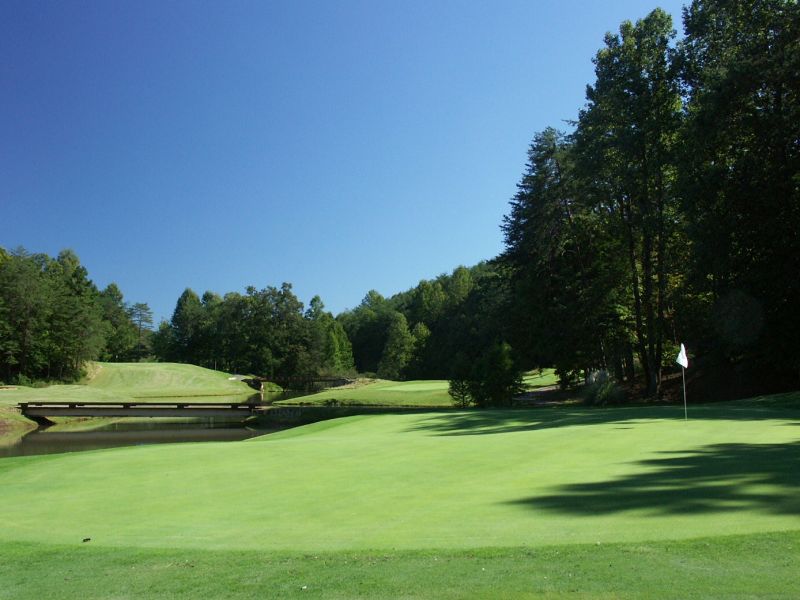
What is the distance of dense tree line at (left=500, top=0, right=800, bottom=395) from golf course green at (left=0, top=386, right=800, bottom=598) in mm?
17689

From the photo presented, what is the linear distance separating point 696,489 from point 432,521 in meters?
3.46

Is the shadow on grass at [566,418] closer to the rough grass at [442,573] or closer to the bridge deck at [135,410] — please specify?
the rough grass at [442,573]

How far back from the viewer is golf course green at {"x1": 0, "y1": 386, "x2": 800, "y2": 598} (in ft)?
16.4

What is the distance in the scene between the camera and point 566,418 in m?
21.1

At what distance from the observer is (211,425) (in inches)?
1612

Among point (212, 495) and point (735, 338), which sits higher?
point (735, 338)

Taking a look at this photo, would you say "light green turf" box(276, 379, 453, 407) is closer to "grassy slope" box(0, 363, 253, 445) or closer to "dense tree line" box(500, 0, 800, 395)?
"dense tree line" box(500, 0, 800, 395)

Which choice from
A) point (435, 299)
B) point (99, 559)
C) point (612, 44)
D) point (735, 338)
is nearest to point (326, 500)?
point (99, 559)

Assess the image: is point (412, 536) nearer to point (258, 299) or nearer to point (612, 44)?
point (612, 44)

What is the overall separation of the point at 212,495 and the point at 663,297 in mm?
31860

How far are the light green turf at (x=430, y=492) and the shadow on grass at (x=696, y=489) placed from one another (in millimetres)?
25

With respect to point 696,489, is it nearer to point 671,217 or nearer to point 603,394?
point 603,394

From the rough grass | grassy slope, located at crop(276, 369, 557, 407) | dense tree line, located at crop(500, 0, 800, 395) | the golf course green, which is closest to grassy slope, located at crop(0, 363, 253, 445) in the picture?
grassy slope, located at crop(276, 369, 557, 407)

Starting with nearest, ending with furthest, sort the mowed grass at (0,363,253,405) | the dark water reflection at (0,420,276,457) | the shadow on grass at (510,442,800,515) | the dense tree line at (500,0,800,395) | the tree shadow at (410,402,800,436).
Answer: the shadow on grass at (510,442,800,515) → the tree shadow at (410,402,800,436) → the dense tree line at (500,0,800,395) → the dark water reflection at (0,420,276,457) → the mowed grass at (0,363,253,405)
